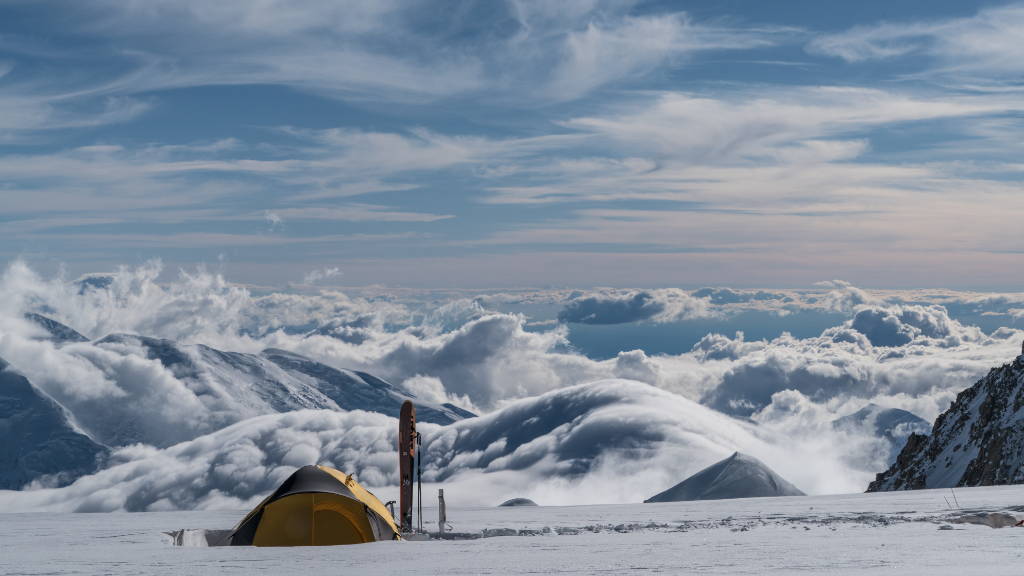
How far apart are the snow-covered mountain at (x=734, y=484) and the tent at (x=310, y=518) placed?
112 metres

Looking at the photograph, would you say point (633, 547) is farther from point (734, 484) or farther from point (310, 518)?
point (734, 484)

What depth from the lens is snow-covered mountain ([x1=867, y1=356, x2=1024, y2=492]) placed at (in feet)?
283

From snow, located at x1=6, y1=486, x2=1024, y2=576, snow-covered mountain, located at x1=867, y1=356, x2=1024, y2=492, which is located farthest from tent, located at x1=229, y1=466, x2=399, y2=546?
snow-covered mountain, located at x1=867, y1=356, x2=1024, y2=492

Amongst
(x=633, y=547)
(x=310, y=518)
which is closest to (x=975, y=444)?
(x=633, y=547)

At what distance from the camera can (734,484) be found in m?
143

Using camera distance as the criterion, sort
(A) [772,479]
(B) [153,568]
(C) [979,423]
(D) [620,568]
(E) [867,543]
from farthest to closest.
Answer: (A) [772,479] < (C) [979,423] < (E) [867,543] < (B) [153,568] < (D) [620,568]

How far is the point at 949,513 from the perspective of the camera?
35125 mm

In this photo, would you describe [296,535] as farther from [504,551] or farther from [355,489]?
[504,551]

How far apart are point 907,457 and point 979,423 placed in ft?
52.4

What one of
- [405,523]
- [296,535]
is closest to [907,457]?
[405,523]

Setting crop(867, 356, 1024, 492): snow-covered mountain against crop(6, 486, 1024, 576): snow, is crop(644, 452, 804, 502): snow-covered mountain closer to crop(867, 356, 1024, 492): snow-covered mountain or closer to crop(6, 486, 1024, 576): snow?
crop(867, 356, 1024, 492): snow-covered mountain

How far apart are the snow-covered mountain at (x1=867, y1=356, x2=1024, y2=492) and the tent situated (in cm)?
6740

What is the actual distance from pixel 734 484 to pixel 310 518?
404 ft

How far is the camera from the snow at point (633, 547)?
22500 mm
